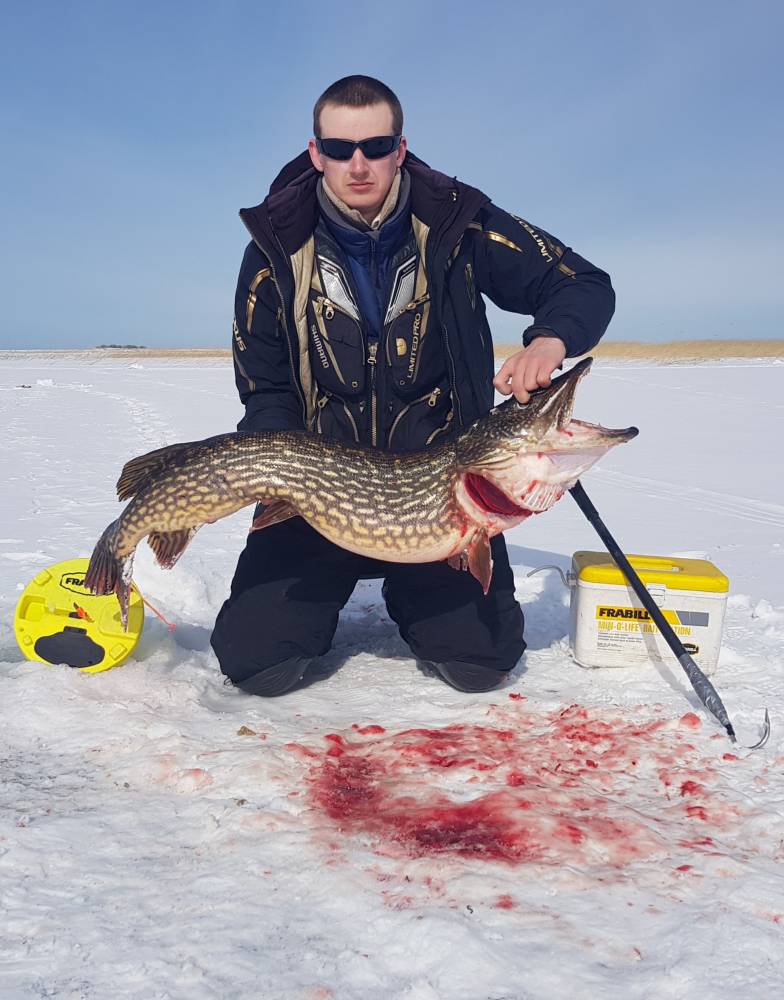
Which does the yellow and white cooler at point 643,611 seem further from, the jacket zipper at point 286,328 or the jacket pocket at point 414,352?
the jacket zipper at point 286,328

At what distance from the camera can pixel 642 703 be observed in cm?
314

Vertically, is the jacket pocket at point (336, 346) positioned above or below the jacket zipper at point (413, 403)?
above

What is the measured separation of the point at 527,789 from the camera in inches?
98.1

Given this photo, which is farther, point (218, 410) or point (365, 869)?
point (218, 410)

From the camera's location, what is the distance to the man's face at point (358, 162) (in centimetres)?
317

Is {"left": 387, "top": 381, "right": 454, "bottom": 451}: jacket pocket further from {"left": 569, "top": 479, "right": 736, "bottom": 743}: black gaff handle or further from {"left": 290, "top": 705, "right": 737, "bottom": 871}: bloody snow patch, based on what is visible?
{"left": 290, "top": 705, "right": 737, "bottom": 871}: bloody snow patch

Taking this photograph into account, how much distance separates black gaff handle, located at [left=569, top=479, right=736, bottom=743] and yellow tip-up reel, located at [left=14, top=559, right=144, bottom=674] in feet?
6.23

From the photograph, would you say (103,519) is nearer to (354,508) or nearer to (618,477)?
(354,508)

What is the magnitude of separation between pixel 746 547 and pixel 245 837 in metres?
3.86

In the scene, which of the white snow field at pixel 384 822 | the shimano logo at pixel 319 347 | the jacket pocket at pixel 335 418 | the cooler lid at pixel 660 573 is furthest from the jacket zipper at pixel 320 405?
the cooler lid at pixel 660 573

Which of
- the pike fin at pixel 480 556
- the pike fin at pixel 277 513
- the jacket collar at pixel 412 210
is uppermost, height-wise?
the jacket collar at pixel 412 210

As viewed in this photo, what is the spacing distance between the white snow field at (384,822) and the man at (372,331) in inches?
9.5

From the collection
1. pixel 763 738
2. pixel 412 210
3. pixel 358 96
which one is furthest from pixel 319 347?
pixel 763 738

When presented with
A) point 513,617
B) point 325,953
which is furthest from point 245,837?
point 513,617
